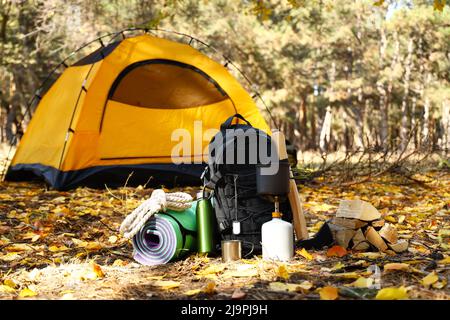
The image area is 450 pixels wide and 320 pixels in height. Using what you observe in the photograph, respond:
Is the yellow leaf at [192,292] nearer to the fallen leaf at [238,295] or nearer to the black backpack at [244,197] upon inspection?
the fallen leaf at [238,295]

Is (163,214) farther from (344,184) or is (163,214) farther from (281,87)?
(281,87)

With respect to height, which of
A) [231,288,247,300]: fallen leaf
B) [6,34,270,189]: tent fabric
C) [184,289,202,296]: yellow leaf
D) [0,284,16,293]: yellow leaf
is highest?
[6,34,270,189]: tent fabric

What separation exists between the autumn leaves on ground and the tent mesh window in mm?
2029

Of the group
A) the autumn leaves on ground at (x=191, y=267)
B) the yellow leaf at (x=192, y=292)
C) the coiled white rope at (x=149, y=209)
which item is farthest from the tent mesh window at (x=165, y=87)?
the yellow leaf at (x=192, y=292)

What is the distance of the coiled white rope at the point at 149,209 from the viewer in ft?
10.3

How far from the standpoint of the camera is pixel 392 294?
2145 millimetres

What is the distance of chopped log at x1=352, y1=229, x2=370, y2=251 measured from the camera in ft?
10.6

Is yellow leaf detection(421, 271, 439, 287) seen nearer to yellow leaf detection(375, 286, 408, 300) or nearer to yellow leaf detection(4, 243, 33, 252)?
yellow leaf detection(375, 286, 408, 300)

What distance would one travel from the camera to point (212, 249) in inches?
126

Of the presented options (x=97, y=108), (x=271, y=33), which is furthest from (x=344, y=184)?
(x=271, y=33)

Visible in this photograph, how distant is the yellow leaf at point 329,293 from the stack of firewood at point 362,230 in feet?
3.36

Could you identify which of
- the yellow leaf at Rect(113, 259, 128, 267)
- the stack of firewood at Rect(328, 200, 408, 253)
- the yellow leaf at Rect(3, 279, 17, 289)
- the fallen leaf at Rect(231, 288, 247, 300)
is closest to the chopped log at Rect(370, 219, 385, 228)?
the stack of firewood at Rect(328, 200, 408, 253)

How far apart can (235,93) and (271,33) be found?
583 inches
